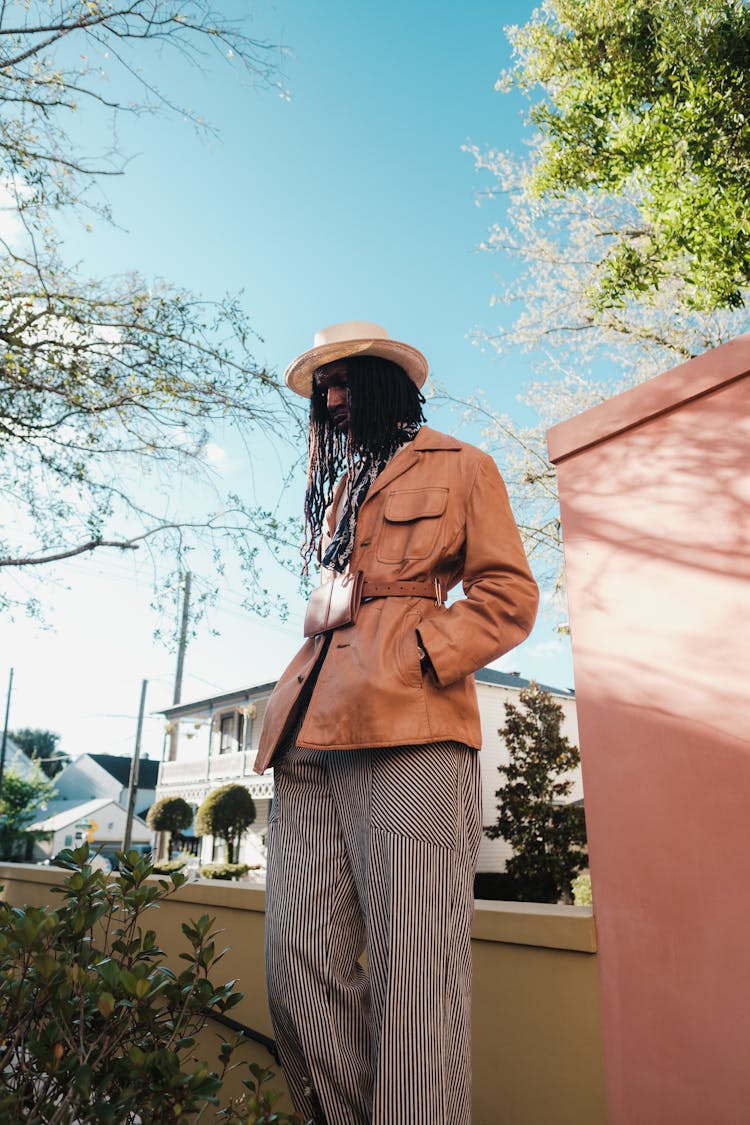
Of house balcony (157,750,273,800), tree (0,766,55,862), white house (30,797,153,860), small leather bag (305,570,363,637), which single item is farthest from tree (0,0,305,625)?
white house (30,797,153,860)

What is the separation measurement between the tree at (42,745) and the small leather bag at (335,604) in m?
59.0

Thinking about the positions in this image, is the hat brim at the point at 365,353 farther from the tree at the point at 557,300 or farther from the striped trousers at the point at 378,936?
the tree at the point at 557,300

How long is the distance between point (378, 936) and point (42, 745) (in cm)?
6261

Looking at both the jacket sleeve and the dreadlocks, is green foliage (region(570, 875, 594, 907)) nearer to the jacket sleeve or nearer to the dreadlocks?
the dreadlocks

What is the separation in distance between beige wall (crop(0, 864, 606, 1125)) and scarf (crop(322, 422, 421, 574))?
1.12 metres

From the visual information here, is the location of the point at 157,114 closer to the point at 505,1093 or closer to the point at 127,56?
the point at 127,56

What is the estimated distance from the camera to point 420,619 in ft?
5.95

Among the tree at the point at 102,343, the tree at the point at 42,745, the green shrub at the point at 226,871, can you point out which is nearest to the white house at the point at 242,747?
the green shrub at the point at 226,871

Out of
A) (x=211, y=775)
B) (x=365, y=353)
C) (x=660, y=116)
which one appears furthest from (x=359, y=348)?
(x=211, y=775)

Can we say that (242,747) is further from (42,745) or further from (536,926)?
(42,745)

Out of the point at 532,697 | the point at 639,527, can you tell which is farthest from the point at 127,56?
the point at 532,697

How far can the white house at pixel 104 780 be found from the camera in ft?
165

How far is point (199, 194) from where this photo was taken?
259 inches

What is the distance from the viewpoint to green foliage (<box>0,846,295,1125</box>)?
1164mm
